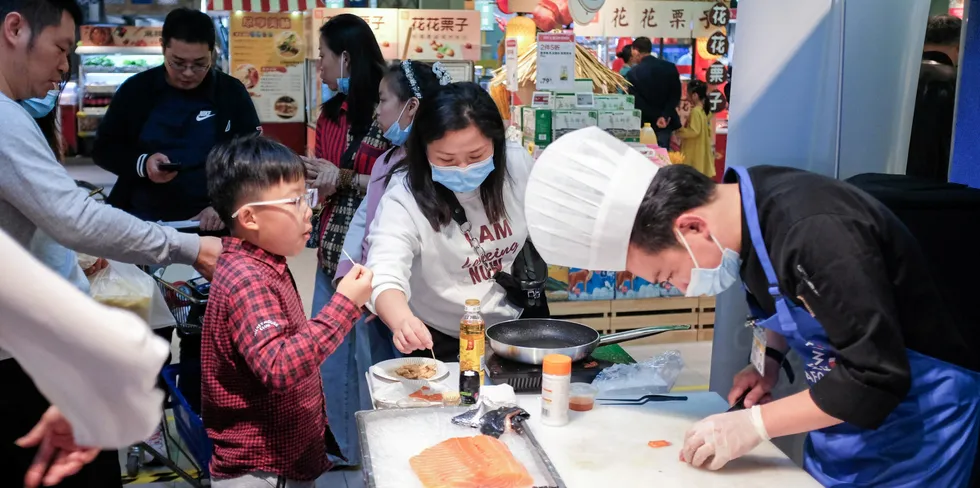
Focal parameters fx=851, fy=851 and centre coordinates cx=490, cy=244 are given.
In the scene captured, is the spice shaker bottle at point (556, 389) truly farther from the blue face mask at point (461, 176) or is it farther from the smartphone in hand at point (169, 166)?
the smartphone in hand at point (169, 166)

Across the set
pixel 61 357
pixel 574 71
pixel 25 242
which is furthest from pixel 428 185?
pixel 574 71

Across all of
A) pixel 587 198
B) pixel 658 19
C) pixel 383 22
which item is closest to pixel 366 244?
pixel 587 198

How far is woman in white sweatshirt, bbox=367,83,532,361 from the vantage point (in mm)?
2703

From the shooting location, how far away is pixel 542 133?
523 centimetres

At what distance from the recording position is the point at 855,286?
168cm

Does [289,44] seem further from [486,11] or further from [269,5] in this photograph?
[486,11]

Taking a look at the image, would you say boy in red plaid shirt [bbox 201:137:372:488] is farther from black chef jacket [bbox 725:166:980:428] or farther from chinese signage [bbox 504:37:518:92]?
chinese signage [bbox 504:37:518:92]

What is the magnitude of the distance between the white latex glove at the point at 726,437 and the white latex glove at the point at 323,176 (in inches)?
87.7

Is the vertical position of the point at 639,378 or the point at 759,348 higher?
the point at 759,348

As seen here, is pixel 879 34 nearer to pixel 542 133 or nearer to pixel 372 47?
pixel 372 47

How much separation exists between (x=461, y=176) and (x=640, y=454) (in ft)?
3.62

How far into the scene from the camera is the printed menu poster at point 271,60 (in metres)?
9.84

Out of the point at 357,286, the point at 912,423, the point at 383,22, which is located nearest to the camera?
the point at 912,423

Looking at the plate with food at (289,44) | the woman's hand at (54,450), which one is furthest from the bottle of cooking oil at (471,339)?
the plate with food at (289,44)
